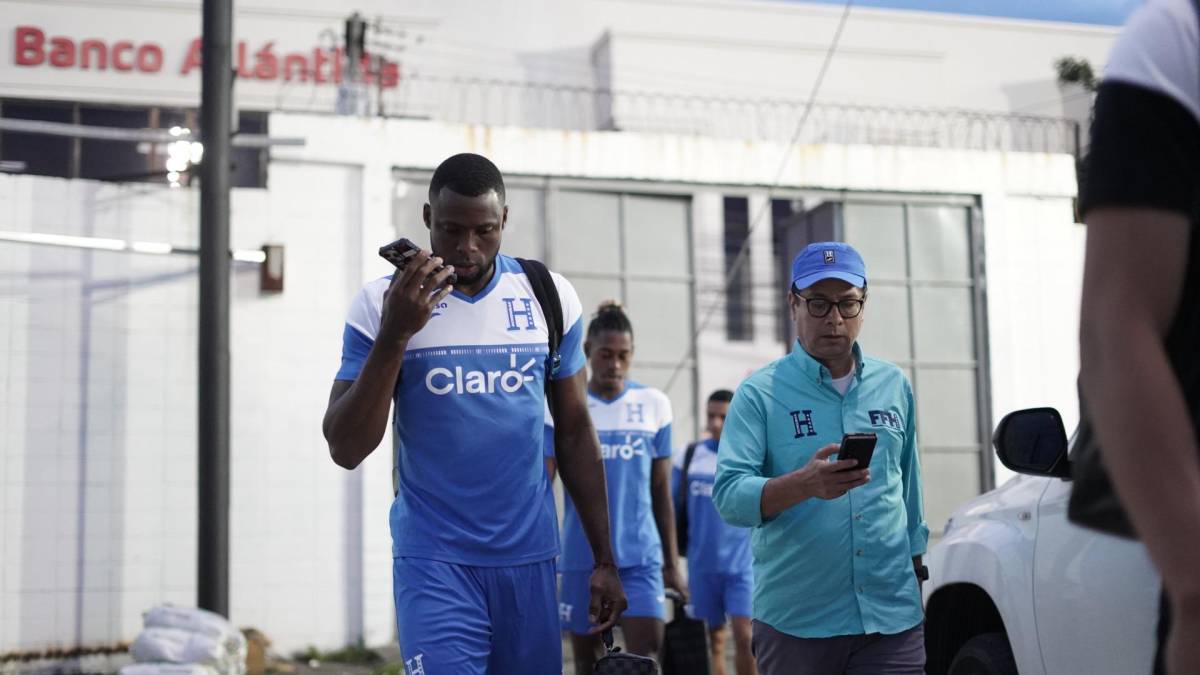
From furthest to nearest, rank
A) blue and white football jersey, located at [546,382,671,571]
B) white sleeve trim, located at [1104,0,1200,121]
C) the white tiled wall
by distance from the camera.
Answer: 1. the white tiled wall
2. blue and white football jersey, located at [546,382,671,571]
3. white sleeve trim, located at [1104,0,1200,121]

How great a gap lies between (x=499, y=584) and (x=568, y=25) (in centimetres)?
3124

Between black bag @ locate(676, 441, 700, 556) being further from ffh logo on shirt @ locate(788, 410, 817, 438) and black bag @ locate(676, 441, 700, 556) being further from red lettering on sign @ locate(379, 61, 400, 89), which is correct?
red lettering on sign @ locate(379, 61, 400, 89)

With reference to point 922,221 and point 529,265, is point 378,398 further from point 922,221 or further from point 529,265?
point 922,221

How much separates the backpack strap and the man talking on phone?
0.68 m

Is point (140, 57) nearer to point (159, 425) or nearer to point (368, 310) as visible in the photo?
point (159, 425)

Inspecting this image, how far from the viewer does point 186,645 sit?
31.7 feet

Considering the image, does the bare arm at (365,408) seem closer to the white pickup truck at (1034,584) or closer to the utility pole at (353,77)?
the white pickup truck at (1034,584)

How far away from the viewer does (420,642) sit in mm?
3791

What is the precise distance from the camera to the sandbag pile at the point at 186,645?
9414mm

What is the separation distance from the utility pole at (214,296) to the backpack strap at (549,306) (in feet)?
23.2

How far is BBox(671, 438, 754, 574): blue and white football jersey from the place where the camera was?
9.06 metres

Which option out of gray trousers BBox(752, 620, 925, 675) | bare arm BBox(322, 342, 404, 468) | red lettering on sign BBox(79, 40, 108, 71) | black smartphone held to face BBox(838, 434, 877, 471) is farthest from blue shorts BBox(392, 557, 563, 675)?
red lettering on sign BBox(79, 40, 108, 71)

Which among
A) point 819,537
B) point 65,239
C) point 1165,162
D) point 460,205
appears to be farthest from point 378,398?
point 65,239

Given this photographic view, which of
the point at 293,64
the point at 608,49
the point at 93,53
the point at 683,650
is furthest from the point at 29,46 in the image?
the point at 683,650
